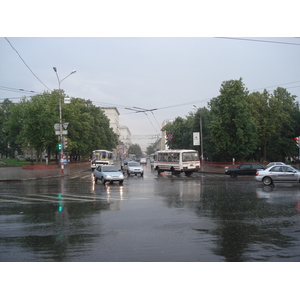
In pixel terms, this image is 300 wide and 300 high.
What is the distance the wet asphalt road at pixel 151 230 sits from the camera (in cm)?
661

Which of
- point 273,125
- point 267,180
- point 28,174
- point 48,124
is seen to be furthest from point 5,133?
point 267,180

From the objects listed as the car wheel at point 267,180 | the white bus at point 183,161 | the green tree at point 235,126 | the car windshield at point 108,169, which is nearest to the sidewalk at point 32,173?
the green tree at point 235,126

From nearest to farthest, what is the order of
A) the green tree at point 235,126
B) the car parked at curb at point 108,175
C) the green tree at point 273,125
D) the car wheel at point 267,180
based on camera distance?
the car wheel at point 267,180 < the car parked at curb at point 108,175 < the green tree at point 235,126 < the green tree at point 273,125

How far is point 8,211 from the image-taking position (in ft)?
39.4

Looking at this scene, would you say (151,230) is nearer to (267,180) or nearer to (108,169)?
(267,180)

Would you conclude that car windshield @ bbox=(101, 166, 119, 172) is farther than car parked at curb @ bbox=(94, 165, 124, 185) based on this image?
Yes

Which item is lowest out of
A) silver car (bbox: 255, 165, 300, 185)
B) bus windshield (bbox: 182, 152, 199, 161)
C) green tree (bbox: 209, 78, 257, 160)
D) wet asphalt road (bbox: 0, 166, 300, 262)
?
wet asphalt road (bbox: 0, 166, 300, 262)

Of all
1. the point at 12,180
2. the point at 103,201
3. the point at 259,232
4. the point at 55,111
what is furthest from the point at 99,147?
the point at 259,232

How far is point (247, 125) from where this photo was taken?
45.7 m

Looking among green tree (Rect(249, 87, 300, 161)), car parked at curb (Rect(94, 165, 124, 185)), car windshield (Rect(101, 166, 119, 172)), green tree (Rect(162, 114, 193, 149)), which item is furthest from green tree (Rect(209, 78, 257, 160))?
car parked at curb (Rect(94, 165, 124, 185))

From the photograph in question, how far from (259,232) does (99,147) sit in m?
67.9

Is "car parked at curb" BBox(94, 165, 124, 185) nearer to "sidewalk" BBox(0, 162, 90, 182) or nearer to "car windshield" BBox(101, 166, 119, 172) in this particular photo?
"car windshield" BBox(101, 166, 119, 172)

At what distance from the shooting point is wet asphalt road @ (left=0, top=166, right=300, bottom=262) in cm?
661

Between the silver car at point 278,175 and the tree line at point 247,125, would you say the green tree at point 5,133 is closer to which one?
the tree line at point 247,125
